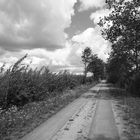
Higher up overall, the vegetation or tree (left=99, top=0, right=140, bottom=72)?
tree (left=99, top=0, right=140, bottom=72)

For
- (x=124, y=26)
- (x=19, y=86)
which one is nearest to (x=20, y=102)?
(x=19, y=86)

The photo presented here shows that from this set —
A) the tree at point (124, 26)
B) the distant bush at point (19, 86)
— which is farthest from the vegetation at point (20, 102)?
the tree at point (124, 26)

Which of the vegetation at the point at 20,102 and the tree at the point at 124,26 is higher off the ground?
the tree at the point at 124,26

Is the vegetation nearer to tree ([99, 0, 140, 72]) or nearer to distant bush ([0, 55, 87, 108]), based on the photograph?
distant bush ([0, 55, 87, 108])

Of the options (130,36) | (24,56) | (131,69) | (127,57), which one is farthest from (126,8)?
(24,56)

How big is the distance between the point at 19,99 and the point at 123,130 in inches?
262

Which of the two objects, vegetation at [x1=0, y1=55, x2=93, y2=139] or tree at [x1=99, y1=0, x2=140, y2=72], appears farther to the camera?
tree at [x1=99, y1=0, x2=140, y2=72]

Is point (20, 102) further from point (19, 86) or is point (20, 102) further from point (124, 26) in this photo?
point (124, 26)

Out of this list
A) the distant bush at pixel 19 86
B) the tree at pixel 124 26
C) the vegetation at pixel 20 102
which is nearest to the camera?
the vegetation at pixel 20 102

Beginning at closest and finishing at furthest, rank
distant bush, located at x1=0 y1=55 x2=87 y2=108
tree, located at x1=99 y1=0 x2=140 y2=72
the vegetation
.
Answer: the vegetation
distant bush, located at x1=0 y1=55 x2=87 y2=108
tree, located at x1=99 y1=0 x2=140 y2=72

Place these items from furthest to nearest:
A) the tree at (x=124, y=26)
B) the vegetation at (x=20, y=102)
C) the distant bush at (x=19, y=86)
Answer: the tree at (x=124, y=26) → the distant bush at (x=19, y=86) → the vegetation at (x=20, y=102)

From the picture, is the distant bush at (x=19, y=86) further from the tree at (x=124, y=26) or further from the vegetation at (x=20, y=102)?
the tree at (x=124, y=26)

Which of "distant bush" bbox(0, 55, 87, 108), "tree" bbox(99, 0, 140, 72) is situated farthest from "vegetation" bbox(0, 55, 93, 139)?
"tree" bbox(99, 0, 140, 72)

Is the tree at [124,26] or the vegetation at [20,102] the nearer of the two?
the vegetation at [20,102]
